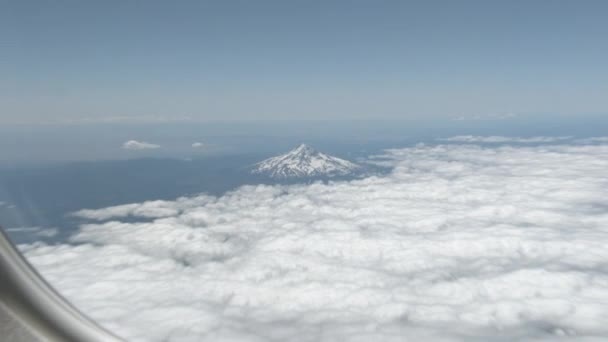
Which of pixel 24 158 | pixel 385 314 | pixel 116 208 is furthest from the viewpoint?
pixel 116 208

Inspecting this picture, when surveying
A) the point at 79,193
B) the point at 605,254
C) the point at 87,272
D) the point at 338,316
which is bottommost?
the point at 338,316

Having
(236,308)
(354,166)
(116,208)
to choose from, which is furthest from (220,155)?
(236,308)

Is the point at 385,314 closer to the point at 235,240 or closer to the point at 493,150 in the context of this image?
the point at 235,240

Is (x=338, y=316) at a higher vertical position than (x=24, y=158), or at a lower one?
lower

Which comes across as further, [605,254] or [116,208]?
[116,208]

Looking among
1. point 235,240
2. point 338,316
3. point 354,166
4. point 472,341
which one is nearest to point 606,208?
point 472,341

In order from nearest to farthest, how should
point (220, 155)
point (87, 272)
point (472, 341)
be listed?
point (472, 341)
point (87, 272)
point (220, 155)

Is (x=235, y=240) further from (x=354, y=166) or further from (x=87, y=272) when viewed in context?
(x=354, y=166)
